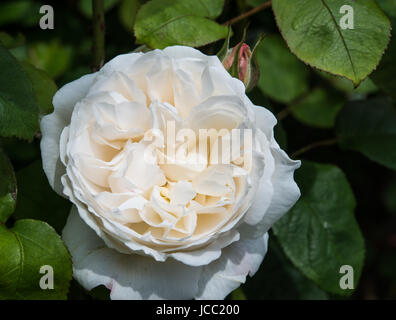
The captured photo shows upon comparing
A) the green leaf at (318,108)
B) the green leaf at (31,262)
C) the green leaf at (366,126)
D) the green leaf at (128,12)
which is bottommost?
the green leaf at (318,108)

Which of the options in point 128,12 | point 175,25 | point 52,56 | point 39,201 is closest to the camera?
point 175,25

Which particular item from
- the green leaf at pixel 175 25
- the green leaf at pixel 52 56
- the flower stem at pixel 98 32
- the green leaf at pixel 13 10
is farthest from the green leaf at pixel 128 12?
the green leaf at pixel 175 25

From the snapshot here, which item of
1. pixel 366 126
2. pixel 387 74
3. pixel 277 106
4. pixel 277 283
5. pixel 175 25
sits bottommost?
pixel 277 283

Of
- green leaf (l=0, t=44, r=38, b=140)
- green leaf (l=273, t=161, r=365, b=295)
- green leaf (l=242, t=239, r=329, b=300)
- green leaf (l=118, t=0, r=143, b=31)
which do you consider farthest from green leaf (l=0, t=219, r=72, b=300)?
green leaf (l=118, t=0, r=143, b=31)

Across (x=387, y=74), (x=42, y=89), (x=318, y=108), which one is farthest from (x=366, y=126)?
(x=42, y=89)

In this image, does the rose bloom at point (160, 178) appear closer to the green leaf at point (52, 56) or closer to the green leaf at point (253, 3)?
the green leaf at point (253, 3)

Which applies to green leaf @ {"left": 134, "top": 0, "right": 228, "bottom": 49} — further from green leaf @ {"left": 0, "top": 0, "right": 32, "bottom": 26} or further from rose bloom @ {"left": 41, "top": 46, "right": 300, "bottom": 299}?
green leaf @ {"left": 0, "top": 0, "right": 32, "bottom": 26}

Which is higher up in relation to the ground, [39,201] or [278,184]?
[278,184]

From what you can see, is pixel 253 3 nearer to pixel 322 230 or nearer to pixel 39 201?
pixel 322 230
